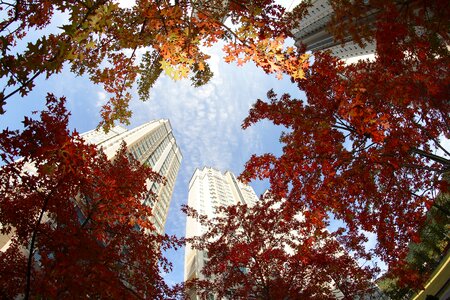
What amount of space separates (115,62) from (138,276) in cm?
719

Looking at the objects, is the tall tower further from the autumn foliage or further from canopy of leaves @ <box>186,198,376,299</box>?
the autumn foliage

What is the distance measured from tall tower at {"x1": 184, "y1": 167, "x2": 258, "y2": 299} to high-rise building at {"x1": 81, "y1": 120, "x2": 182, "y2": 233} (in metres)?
7.14

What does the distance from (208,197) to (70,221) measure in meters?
57.4

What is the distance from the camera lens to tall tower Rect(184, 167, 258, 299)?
5109 cm

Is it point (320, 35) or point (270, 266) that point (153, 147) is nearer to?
point (320, 35)

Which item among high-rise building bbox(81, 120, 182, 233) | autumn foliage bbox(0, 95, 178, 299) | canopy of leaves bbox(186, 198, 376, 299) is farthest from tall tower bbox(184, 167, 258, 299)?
autumn foliage bbox(0, 95, 178, 299)

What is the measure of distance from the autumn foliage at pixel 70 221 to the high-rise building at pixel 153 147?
847 inches

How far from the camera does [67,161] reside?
16.0 feet

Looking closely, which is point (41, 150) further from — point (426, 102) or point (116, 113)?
point (426, 102)

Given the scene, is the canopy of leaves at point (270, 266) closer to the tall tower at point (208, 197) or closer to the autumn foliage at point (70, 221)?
the autumn foliage at point (70, 221)

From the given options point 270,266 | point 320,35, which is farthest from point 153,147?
point 270,266

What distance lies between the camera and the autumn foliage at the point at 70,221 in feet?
18.2

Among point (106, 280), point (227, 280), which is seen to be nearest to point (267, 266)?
point (227, 280)

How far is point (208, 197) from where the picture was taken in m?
65.2
